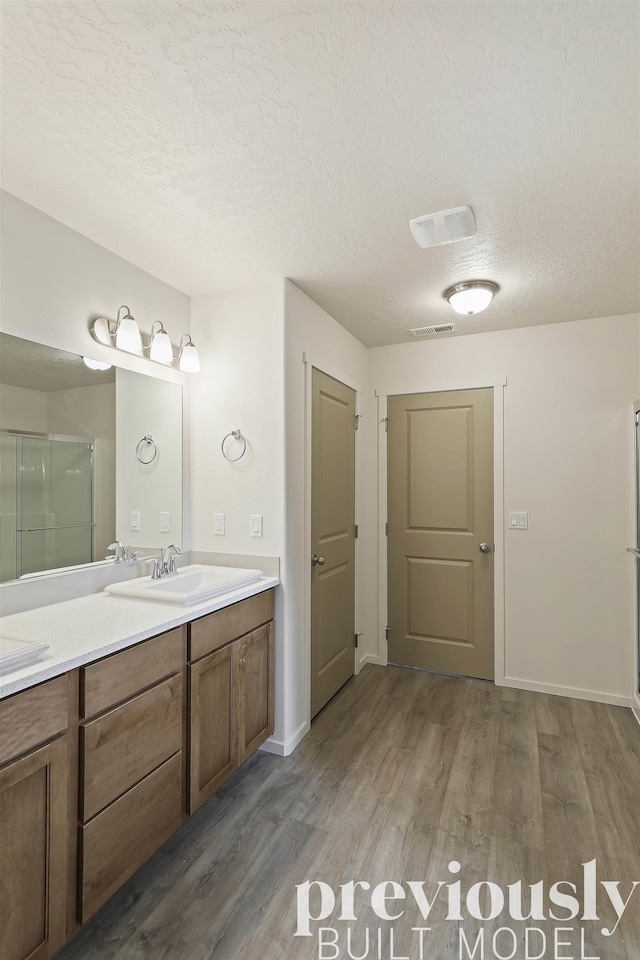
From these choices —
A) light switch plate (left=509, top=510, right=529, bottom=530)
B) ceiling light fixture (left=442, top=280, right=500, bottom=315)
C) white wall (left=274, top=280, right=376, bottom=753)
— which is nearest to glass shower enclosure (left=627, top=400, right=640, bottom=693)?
light switch plate (left=509, top=510, right=529, bottom=530)

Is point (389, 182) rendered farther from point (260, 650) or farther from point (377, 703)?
point (377, 703)

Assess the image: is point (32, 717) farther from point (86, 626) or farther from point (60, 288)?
point (60, 288)

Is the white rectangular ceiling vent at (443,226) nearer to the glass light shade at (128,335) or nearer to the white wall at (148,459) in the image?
the glass light shade at (128,335)

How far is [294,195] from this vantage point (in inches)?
69.6

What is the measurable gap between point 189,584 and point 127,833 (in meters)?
1.04

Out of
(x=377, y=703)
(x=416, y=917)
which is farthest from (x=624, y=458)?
(x=416, y=917)

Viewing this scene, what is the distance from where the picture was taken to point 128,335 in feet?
7.09

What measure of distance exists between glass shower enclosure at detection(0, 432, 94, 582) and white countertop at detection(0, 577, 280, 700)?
19 centimetres

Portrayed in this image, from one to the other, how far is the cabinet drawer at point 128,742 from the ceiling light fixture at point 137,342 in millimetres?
1411

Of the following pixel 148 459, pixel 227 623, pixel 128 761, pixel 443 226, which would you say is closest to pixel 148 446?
pixel 148 459

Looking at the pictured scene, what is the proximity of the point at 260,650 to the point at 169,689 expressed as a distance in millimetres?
652

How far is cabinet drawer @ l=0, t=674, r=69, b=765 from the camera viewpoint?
45.7 inches

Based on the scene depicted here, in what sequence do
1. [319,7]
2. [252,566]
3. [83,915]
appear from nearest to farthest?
[319,7], [83,915], [252,566]

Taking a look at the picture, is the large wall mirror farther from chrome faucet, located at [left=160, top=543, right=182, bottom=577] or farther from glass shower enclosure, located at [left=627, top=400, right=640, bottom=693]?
glass shower enclosure, located at [left=627, top=400, right=640, bottom=693]
